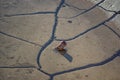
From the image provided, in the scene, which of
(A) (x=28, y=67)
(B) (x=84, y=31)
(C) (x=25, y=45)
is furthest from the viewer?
(B) (x=84, y=31)

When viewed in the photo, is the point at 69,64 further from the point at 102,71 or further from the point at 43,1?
the point at 43,1

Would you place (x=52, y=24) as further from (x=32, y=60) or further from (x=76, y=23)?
(x=32, y=60)

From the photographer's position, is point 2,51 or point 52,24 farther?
point 52,24

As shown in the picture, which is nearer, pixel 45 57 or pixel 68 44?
pixel 45 57

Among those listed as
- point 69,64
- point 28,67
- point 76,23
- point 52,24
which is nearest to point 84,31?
point 76,23

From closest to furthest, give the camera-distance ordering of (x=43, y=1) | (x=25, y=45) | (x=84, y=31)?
(x=25, y=45)
(x=84, y=31)
(x=43, y=1)

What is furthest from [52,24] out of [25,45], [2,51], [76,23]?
[2,51]
